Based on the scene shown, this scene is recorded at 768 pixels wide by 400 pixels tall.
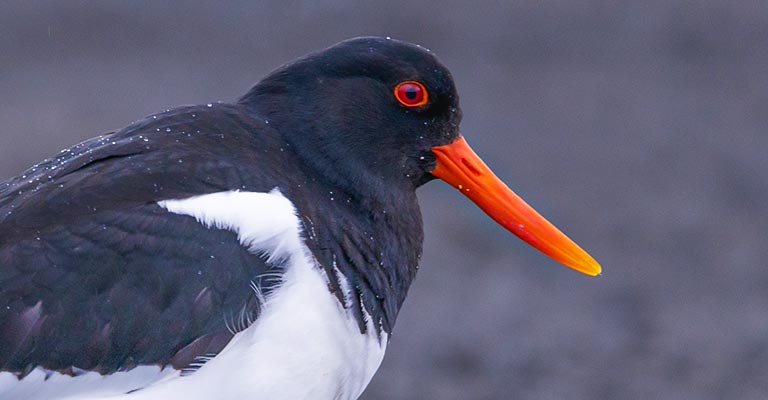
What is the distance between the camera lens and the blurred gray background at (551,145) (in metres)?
7.92

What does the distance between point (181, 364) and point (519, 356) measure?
15.5 ft

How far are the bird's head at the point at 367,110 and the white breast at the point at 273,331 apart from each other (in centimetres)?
40

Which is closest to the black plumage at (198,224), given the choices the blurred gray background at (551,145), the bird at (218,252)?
the bird at (218,252)

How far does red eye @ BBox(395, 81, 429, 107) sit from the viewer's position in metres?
4.15

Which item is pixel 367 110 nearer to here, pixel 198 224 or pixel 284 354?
pixel 198 224

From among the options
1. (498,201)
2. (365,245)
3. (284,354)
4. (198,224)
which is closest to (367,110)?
(365,245)

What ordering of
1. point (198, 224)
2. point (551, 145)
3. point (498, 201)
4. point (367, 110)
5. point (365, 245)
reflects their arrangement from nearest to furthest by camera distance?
point (198, 224) < point (365, 245) < point (367, 110) < point (498, 201) < point (551, 145)

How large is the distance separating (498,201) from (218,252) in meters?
1.27

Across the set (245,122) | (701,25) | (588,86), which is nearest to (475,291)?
(588,86)

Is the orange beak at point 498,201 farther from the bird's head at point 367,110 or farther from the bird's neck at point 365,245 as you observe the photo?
the bird's neck at point 365,245

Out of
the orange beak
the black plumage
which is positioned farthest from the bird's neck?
the orange beak

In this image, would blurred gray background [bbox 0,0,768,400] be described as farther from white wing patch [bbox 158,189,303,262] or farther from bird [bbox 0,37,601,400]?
white wing patch [bbox 158,189,303,262]

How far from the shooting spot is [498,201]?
4434 millimetres

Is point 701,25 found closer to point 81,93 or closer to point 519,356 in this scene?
point 519,356
